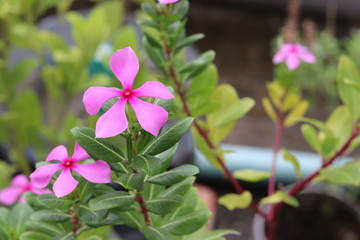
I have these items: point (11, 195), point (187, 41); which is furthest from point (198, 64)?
point (11, 195)

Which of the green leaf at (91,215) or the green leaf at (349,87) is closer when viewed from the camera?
the green leaf at (91,215)

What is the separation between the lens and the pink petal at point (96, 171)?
1.00 ft

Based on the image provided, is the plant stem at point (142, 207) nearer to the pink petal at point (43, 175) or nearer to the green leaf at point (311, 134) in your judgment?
the pink petal at point (43, 175)

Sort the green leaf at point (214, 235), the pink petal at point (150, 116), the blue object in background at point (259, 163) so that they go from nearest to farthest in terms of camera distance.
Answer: the pink petal at point (150, 116) → the green leaf at point (214, 235) → the blue object in background at point (259, 163)

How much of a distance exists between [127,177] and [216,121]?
197 millimetres

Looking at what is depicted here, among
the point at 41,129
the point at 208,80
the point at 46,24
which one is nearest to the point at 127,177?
the point at 208,80

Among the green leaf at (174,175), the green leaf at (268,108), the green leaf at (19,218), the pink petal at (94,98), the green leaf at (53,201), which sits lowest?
the green leaf at (268,108)

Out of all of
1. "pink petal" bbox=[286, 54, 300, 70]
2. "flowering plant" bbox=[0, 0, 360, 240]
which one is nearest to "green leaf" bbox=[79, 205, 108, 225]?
"flowering plant" bbox=[0, 0, 360, 240]

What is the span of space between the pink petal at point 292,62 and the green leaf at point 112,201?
232mm

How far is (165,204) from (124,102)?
3.7 inches

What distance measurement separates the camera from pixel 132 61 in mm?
279

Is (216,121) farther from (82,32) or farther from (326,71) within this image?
(326,71)

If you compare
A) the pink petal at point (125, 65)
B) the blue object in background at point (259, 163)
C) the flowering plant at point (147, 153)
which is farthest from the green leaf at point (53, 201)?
the blue object in background at point (259, 163)

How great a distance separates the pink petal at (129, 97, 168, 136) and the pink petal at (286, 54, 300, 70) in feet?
0.82
